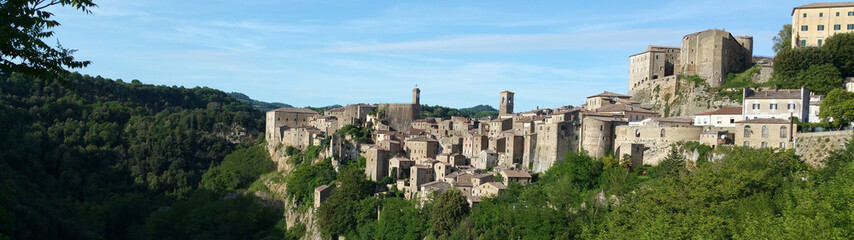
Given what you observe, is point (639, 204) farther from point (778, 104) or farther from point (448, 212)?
point (448, 212)

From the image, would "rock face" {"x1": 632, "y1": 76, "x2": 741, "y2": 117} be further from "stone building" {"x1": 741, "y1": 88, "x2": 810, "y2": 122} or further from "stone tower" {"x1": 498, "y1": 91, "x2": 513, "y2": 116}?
"stone tower" {"x1": 498, "y1": 91, "x2": 513, "y2": 116}

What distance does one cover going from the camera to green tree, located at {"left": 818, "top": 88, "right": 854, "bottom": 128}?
3897cm

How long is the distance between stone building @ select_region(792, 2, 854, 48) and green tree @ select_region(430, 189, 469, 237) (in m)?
27.1

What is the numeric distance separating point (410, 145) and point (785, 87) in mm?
29546

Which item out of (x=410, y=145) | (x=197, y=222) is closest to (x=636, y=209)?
(x=410, y=145)

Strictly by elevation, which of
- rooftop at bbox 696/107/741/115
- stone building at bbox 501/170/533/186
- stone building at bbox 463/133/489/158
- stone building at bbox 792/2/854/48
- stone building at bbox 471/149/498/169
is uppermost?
stone building at bbox 792/2/854/48

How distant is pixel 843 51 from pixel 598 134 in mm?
17591

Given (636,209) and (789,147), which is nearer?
(636,209)

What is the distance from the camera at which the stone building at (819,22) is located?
49562mm

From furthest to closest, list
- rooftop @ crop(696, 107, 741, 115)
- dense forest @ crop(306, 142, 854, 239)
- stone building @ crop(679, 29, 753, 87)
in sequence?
stone building @ crop(679, 29, 753, 87) < rooftop @ crop(696, 107, 741, 115) < dense forest @ crop(306, 142, 854, 239)

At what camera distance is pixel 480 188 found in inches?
1903

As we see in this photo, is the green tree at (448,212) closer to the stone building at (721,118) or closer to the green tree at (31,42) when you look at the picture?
the stone building at (721,118)

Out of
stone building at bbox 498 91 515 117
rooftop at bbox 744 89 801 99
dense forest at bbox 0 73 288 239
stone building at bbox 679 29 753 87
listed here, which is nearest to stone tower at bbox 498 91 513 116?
stone building at bbox 498 91 515 117

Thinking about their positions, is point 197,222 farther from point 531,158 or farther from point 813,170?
point 813,170
